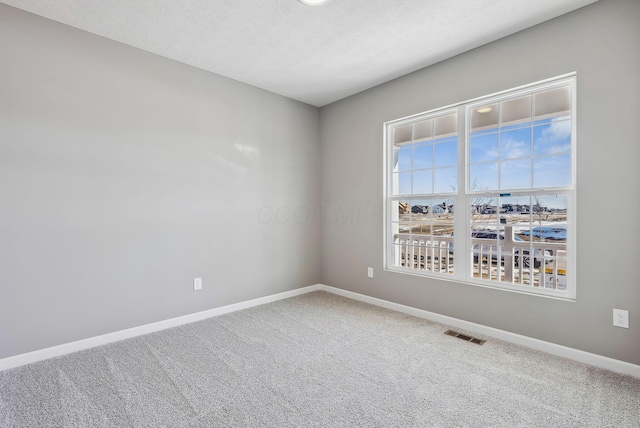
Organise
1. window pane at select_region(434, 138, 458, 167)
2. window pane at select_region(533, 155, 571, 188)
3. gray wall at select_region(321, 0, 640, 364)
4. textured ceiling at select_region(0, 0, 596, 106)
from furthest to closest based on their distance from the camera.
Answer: window pane at select_region(434, 138, 458, 167) < window pane at select_region(533, 155, 571, 188) < textured ceiling at select_region(0, 0, 596, 106) < gray wall at select_region(321, 0, 640, 364)

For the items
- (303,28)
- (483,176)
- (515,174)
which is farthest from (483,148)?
(303,28)

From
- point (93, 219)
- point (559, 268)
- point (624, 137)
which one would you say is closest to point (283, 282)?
point (93, 219)

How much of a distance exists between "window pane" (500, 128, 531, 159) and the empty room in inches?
0.5

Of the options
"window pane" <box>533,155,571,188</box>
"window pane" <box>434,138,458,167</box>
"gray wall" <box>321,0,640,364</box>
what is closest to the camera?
"gray wall" <box>321,0,640,364</box>

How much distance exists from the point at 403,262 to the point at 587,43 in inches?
97.3

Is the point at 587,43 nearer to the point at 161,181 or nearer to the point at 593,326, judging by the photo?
the point at 593,326

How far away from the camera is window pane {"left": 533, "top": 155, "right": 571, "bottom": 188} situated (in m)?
2.43

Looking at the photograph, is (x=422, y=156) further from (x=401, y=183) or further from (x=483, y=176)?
(x=483, y=176)

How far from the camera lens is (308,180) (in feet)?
13.9

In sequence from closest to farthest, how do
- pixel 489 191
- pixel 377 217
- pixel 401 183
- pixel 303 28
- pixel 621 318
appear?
pixel 621 318 → pixel 303 28 → pixel 489 191 → pixel 401 183 → pixel 377 217

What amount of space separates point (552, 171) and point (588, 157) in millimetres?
266

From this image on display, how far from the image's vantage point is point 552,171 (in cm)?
250

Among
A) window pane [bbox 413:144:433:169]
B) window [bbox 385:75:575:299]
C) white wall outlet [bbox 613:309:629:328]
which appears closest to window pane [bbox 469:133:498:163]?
window [bbox 385:75:575:299]

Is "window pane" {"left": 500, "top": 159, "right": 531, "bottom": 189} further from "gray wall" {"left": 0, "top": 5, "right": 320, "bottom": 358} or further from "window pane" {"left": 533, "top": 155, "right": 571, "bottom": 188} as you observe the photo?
"gray wall" {"left": 0, "top": 5, "right": 320, "bottom": 358}
